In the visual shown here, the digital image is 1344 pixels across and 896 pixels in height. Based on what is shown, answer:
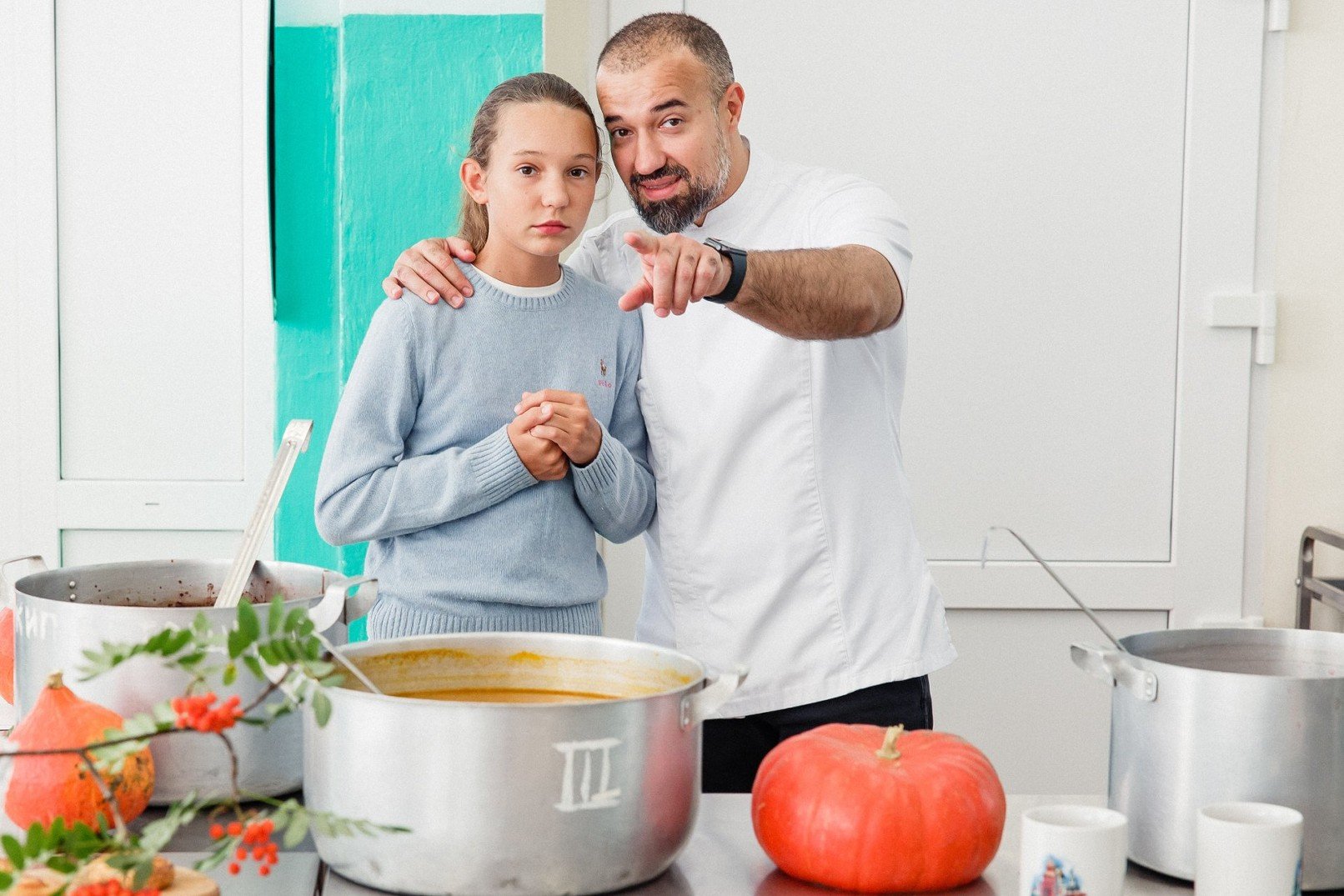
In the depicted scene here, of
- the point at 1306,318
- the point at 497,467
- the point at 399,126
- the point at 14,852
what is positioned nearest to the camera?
the point at 14,852

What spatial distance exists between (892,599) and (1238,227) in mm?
1425

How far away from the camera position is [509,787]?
0.85 meters

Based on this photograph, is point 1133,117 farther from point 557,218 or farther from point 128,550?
point 128,550

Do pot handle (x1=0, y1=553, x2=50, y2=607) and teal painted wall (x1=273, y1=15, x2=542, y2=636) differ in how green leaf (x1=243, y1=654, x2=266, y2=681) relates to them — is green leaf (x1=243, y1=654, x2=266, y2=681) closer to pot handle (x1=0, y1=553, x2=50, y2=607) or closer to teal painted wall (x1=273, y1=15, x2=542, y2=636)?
pot handle (x1=0, y1=553, x2=50, y2=607)

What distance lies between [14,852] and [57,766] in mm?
289

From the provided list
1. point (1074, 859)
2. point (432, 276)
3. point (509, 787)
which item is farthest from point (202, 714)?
point (432, 276)

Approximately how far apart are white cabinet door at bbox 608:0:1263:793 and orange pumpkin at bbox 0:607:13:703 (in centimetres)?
134

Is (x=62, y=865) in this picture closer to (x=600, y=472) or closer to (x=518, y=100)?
(x=600, y=472)

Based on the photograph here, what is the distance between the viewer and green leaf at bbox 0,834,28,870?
673mm

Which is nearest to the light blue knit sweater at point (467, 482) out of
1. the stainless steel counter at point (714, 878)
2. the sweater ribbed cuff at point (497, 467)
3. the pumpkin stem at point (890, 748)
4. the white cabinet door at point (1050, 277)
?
the sweater ribbed cuff at point (497, 467)

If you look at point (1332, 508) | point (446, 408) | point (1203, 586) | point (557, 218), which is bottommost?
point (1203, 586)

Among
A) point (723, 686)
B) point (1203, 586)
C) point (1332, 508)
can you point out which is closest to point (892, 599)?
point (723, 686)

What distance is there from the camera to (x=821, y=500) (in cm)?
156

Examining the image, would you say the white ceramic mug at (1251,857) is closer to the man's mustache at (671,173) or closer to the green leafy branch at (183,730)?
the green leafy branch at (183,730)
